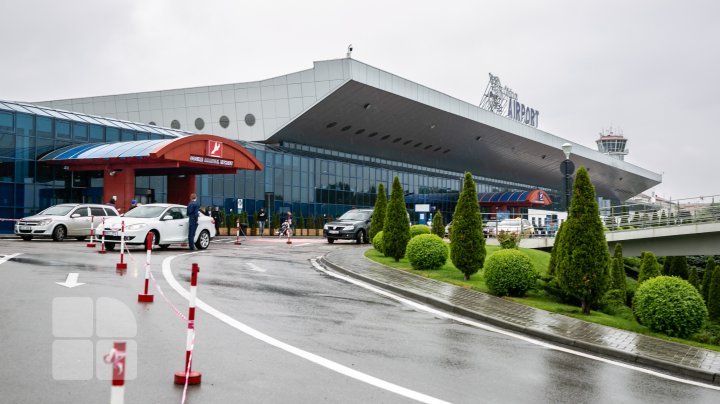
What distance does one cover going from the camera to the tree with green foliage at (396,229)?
71.3ft

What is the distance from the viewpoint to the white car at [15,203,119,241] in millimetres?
26562

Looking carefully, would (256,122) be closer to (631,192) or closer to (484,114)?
(484,114)

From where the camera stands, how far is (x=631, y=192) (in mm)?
122938

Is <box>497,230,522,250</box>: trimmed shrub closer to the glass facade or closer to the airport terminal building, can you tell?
the airport terminal building

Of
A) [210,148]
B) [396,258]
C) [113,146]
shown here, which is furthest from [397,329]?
[113,146]

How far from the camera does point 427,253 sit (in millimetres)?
18984

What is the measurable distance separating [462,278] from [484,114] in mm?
47401

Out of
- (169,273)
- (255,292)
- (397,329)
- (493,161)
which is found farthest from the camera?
(493,161)

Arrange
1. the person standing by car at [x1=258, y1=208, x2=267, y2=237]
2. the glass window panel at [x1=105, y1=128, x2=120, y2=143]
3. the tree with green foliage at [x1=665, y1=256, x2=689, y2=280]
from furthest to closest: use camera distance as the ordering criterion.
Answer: the person standing by car at [x1=258, y1=208, x2=267, y2=237]
the tree with green foliage at [x1=665, y1=256, x2=689, y2=280]
the glass window panel at [x1=105, y1=128, x2=120, y2=143]

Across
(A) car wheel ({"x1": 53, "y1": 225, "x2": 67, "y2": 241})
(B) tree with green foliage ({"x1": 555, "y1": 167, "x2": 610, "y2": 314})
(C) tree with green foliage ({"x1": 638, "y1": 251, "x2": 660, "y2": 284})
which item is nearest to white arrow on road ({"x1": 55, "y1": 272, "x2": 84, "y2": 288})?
(B) tree with green foliage ({"x1": 555, "y1": 167, "x2": 610, "y2": 314})

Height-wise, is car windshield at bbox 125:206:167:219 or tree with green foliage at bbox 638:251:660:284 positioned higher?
car windshield at bbox 125:206:167:219

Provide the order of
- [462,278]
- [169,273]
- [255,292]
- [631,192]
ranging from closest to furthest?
[255,292] < [169,273] < [462,278] < [631,192]

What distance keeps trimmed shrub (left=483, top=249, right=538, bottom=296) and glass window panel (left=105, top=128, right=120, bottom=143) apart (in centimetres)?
2997

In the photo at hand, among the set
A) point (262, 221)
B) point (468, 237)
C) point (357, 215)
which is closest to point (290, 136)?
point (262, 221)
